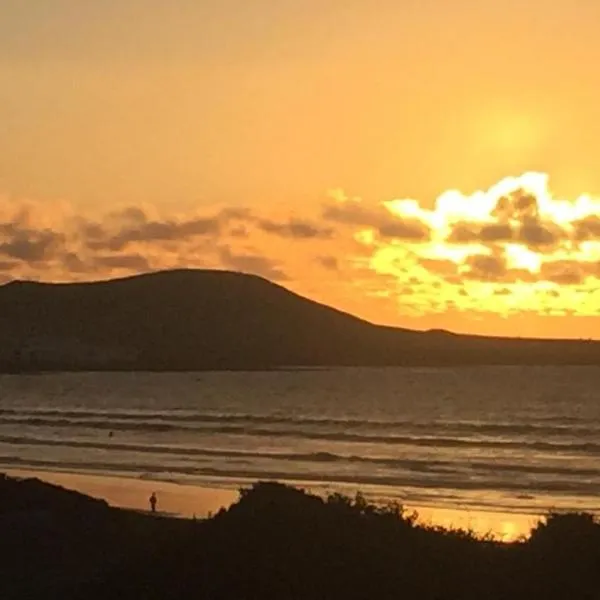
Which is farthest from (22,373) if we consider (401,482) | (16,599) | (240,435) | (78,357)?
(16,599)

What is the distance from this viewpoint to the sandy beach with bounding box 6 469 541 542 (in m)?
30.9

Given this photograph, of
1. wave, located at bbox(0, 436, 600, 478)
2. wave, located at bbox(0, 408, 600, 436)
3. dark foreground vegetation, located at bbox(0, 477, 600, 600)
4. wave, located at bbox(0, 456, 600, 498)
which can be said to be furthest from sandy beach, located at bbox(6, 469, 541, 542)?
wave, located at bbox(0, 408, 600, 436)

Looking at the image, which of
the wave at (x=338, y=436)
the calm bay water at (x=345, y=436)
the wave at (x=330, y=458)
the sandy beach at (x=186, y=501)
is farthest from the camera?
the wave at (x=338, y=436)

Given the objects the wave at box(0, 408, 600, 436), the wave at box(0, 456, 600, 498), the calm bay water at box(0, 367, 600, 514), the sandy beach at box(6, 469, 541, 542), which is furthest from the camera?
the wave at box(0, 408, 600, 436)

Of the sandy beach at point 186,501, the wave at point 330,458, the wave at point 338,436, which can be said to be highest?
the wave at point 338,436

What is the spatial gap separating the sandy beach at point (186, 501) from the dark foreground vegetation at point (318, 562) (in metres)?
10.3

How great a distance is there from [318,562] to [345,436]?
52496 millimetres

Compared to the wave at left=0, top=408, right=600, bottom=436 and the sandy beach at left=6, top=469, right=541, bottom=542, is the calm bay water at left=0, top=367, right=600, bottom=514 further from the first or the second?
the sandy beach at left=6, top=469, right=541, bottom=542

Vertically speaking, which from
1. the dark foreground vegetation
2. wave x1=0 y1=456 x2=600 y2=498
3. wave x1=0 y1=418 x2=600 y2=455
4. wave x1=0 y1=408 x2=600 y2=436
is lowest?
the dark foreground vegetation

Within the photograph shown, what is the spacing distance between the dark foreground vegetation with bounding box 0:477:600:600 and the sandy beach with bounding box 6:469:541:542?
10.3 m

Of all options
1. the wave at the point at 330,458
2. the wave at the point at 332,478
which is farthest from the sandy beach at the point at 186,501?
the wave at the point at 330,458

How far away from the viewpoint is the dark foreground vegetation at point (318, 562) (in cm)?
1485

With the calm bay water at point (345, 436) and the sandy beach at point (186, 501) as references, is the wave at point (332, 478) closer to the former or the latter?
the calm bay water at point (345, 436)

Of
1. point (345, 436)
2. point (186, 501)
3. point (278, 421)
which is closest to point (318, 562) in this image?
point (186, 501)
